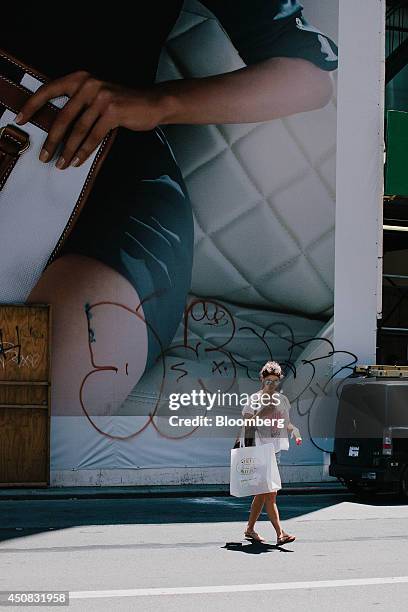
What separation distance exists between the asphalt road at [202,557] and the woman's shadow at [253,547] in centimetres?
1

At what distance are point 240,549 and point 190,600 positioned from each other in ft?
9.50

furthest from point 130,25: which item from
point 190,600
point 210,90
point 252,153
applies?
point 190,600

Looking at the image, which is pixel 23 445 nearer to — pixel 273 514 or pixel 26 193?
pixel 26 193

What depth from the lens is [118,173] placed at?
62.9 ft

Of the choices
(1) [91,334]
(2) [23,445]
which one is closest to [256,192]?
(1) [91,334]

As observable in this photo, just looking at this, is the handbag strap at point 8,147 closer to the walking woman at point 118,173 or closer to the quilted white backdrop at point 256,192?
the walking woman at point 118,173

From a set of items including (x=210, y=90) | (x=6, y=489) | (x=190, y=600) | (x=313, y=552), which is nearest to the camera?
(x=190, y=600)

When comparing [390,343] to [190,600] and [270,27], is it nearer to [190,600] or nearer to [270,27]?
[270,27]

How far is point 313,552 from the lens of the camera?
11.4 m

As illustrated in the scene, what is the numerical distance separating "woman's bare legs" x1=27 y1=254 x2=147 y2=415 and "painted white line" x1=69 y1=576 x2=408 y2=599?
32.4ft

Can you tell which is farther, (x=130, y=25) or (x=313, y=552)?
(x=130, y=25)

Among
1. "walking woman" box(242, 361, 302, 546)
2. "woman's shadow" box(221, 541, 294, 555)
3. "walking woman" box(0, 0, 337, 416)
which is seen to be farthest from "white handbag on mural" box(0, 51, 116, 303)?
"woman's shadow" box(221, 541, 294, 555)

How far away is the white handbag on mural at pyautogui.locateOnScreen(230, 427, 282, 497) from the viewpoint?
11688 mm

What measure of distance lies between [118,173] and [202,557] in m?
9.68
